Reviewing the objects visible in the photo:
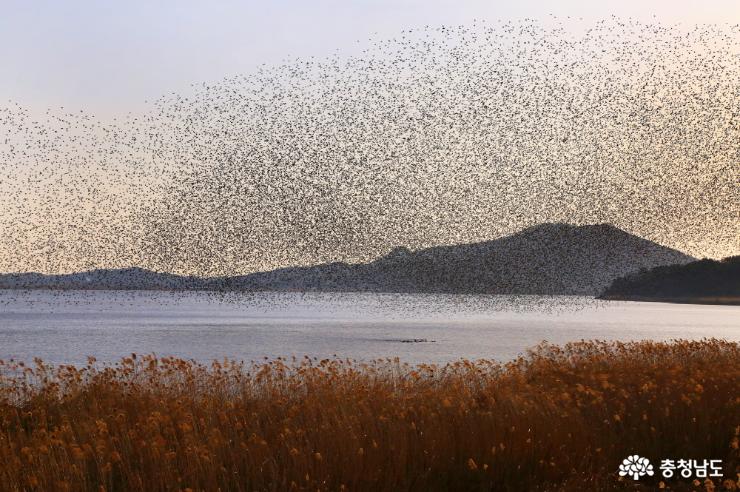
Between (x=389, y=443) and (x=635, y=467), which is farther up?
(x=389, y=443)

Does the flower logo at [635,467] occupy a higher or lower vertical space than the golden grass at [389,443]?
lower

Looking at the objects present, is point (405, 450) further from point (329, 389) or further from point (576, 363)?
point (576, 363)

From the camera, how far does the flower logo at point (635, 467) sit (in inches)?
481

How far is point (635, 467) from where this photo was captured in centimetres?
1231

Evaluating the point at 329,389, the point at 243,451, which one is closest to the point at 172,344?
the point at 329,389

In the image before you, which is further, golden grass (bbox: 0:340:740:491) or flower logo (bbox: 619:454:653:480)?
flower logo (bbox: 619:454:653:480)

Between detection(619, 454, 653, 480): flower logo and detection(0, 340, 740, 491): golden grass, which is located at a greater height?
detection(0, 340, 740, 491): golden grass

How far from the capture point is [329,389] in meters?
17.6

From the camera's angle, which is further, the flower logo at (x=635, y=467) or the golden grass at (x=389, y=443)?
the flower logo at (x=635, y=467)

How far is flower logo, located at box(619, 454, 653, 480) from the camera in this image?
1221cm

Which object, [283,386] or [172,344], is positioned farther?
[172,344]

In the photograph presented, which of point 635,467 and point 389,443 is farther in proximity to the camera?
point 635,467

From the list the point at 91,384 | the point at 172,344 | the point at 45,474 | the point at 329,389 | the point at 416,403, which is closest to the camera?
the point at 45,474

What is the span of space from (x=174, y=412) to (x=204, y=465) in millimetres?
4333
